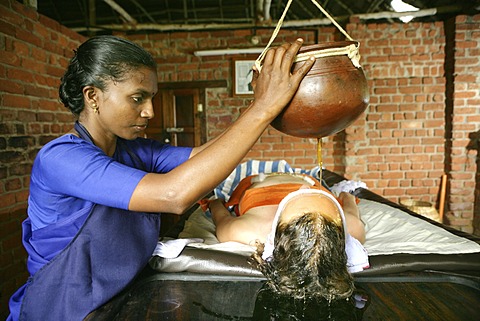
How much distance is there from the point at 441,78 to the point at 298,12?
78.9 inches

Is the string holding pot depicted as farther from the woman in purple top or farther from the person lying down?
the person lying down

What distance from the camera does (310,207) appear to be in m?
1.35

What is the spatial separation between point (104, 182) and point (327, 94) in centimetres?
70

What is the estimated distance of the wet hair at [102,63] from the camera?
1.07 meters

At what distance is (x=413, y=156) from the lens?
4195 millimetres

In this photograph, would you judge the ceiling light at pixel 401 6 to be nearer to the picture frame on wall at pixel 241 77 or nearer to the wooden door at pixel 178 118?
the picture frame on wall at pixel 241 77

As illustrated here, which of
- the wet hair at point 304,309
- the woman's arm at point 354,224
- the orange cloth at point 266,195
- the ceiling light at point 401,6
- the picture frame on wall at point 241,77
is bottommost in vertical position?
the wet hair at point 304,309

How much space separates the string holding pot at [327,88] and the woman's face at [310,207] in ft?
1.51

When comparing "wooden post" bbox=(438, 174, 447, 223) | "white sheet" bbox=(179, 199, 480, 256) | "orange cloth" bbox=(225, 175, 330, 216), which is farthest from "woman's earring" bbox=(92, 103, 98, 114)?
"wooden post" bbox=(438, 174, 447, 223)

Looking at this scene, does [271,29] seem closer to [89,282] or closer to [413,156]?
[413,156]

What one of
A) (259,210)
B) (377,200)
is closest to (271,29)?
(377,200)

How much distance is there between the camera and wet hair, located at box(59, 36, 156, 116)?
3.52 feet

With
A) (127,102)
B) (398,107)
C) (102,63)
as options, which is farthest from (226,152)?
(398,107)

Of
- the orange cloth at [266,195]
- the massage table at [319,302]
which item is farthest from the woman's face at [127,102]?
the orange cloth at [266,195]
